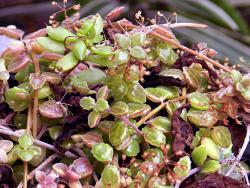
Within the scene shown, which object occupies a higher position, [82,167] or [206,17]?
[82,167]

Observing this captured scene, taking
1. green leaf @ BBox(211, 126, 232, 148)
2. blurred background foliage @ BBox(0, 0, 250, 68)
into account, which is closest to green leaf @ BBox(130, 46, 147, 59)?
green leaf @ BBox(211, 126, 232, 148)

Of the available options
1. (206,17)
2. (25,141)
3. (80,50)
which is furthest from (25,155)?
(206,17)

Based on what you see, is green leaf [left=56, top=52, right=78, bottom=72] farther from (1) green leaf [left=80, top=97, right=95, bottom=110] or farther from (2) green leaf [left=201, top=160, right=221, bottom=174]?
(2) green leaf [left=201, top=160, right=221, bottom=174]

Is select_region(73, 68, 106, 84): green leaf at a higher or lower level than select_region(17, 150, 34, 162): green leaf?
higher

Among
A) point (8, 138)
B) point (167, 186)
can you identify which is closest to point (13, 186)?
point (8, 138)

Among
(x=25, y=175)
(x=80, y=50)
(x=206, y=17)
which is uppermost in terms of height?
(x=80, y=50)

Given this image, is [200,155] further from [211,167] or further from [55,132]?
[55,132]
